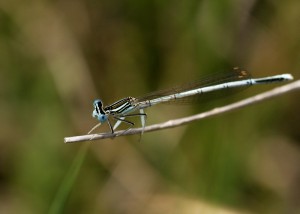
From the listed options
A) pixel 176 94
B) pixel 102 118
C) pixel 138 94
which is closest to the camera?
pixel 102 118

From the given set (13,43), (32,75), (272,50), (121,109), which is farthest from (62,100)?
(272,50)

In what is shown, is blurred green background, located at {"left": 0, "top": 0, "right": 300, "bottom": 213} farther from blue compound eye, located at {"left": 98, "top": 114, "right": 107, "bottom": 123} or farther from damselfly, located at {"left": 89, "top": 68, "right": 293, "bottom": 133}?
blue compound eye, located at {"left": 98, "top": 114, "right": 107, "bottom": 123}

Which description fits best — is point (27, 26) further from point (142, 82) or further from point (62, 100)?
point (142, 82)

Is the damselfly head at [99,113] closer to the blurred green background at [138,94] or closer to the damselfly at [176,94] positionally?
the damselfly at [176,94]

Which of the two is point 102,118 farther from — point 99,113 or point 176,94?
point 176,94

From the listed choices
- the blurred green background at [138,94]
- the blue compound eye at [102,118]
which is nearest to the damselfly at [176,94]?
the blue compound eye at [102,118]

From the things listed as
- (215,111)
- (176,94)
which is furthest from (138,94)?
(215,111)

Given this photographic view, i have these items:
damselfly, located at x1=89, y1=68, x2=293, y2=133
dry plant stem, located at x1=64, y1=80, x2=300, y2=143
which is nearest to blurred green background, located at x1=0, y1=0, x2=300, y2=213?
damselfly, located at x1=89, y1=68, x2=293, y2=133

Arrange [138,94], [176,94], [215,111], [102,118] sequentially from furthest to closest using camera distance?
[138,94] → [176,94] → [102,118] → [215,111]
